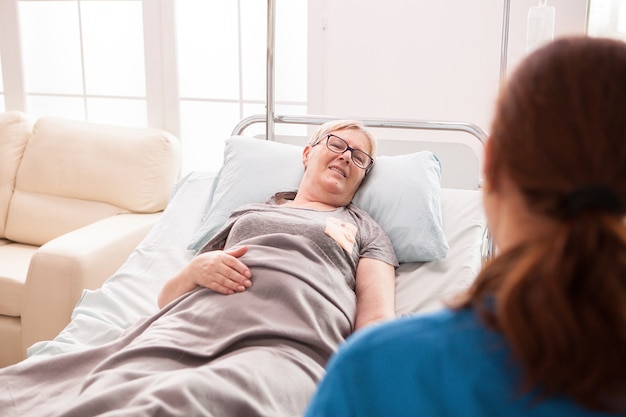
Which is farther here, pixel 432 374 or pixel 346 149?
pixel 346 149

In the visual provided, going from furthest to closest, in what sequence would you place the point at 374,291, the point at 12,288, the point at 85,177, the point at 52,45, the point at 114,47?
the point at 52,45 → the point at 114,47 → the point at 85,177 → the point at 12,288 → the point at 374,291

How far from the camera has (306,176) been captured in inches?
83.6

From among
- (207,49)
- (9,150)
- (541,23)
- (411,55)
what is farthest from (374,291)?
(9,150)

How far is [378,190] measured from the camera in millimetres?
2137

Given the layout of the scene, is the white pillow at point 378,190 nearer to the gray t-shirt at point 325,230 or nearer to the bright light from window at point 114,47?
the gray t-shirt at point 325,230

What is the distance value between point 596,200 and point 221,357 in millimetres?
970

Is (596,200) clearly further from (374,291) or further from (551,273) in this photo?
(374,291)

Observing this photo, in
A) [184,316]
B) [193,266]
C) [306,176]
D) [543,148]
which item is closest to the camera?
[543,148]

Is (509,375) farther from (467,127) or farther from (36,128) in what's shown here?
(36,128)

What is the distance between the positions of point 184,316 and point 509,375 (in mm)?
1011

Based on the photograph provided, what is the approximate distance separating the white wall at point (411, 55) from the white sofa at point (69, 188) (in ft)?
2.59

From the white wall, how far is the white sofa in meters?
0.79

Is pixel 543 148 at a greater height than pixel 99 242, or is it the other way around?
pixel 543 148

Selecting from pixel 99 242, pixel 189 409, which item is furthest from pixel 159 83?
pixel 189 409
